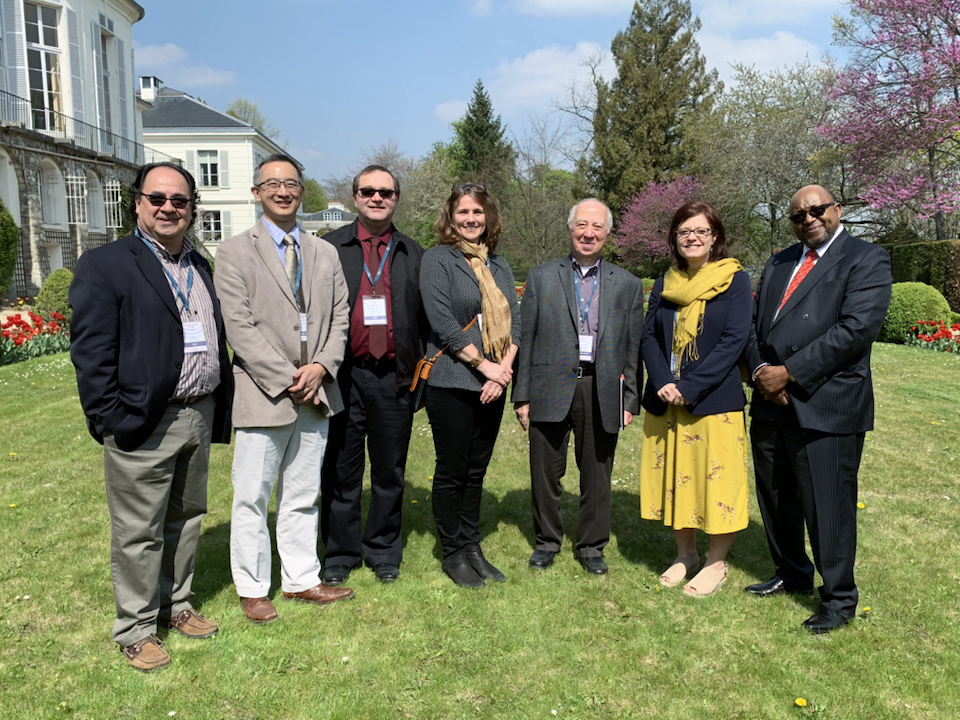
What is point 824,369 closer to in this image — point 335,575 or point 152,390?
point 335,575

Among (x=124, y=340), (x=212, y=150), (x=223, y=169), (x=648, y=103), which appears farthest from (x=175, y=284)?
(x=212, y=150)

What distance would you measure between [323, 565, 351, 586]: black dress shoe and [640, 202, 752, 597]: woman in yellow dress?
6.54ft

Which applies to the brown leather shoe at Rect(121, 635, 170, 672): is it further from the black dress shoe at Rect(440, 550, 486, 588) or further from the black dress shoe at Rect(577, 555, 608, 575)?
the black dress shoe at Rect(577, 555, 608, 575)

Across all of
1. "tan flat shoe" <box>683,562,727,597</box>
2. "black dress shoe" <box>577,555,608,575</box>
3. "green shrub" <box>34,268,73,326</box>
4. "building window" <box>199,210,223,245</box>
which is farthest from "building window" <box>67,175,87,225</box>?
"tan flat shoe" <box>683,562,727,597</box>

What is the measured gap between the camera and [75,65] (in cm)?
2569

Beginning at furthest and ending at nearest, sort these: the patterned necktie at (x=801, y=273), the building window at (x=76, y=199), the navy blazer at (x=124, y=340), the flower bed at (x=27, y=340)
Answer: the building window at (x=76, y=199), the flower bed at (x=27, y=340), the patterned necktie at (x=801, y=273), the navy blazer at (x=124, y=340)

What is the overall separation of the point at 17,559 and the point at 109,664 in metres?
1.69

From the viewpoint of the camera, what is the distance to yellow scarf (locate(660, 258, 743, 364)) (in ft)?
12.7

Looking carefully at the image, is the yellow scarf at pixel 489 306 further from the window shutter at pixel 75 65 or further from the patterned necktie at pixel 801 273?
the window shutter at pixel 75 65

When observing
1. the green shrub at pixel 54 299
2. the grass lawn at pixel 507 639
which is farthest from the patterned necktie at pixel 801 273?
the green shrub at pixel 54 299

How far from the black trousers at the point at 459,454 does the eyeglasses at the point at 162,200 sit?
1.69 metres

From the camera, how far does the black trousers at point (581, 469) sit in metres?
4.22

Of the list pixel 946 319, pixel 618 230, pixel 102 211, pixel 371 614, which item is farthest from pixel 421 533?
pixel 618 230

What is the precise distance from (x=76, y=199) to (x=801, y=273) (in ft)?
87.9
